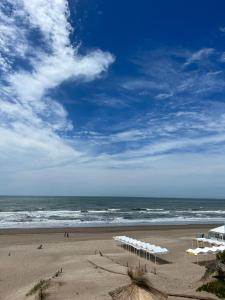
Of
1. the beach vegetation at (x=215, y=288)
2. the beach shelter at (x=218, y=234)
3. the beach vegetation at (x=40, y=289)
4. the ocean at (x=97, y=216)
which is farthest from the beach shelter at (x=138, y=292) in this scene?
the ocean at (x=97, y=216)

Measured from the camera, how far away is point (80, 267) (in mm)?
20203

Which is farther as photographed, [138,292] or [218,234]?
[218,234]

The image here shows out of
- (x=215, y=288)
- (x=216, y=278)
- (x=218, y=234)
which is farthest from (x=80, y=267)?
(x=218, y=234)

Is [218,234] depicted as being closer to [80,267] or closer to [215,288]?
[80,267]

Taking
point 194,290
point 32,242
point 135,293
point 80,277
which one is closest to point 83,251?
point 32,242

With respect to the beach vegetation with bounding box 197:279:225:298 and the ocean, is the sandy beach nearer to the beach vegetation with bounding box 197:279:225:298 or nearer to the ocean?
the beach vegetation with bounding box 197:279:225:298

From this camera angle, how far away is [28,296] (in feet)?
47.5

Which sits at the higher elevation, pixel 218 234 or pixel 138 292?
pixel 218 234

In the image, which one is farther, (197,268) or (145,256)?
(145,256)

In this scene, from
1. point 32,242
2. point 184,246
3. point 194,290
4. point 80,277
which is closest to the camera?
point 194,290

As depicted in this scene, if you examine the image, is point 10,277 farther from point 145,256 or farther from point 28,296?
→ point 145,256

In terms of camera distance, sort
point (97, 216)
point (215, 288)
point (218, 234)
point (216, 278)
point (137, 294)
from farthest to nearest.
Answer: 1. point (97, 216)
2. point (218, 234)
3. point (216, 278)
4. point (215, 288)
5. point (137, 294)

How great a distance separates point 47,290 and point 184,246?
16.4 metres

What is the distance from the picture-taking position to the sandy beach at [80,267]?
15.2m
